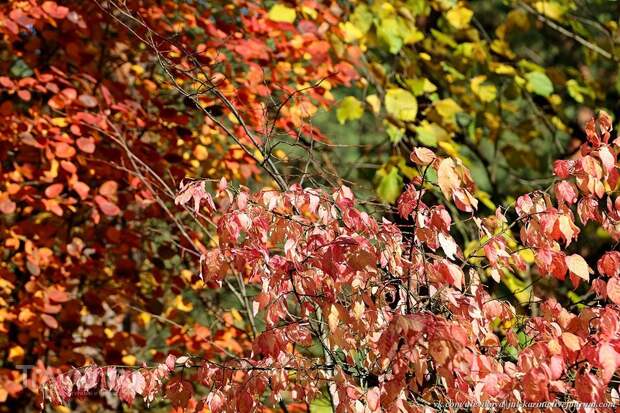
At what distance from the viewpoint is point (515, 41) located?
7.63 meters

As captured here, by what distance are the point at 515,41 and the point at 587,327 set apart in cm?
611

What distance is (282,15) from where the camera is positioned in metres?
4.26

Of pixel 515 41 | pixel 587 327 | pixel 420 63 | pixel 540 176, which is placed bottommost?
pixel 540 176

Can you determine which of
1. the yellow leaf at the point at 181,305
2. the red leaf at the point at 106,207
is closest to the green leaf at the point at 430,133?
the red leaf at the point at 106,207

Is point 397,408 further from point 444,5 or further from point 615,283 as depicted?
point 444,5

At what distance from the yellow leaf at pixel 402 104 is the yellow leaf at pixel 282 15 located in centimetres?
70

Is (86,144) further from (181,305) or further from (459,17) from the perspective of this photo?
(459,17)

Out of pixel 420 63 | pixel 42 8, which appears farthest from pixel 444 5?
pixel 42 8

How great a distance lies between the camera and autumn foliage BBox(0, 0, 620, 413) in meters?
1.98

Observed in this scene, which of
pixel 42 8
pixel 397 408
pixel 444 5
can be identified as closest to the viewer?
pixel 397 408

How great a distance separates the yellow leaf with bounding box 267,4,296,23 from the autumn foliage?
0.04 ft

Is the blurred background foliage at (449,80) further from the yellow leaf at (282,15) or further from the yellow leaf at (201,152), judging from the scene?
the yellow leaf at (201,152)

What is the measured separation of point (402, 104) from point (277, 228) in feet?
7.41

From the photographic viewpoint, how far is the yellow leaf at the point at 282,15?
424cm
